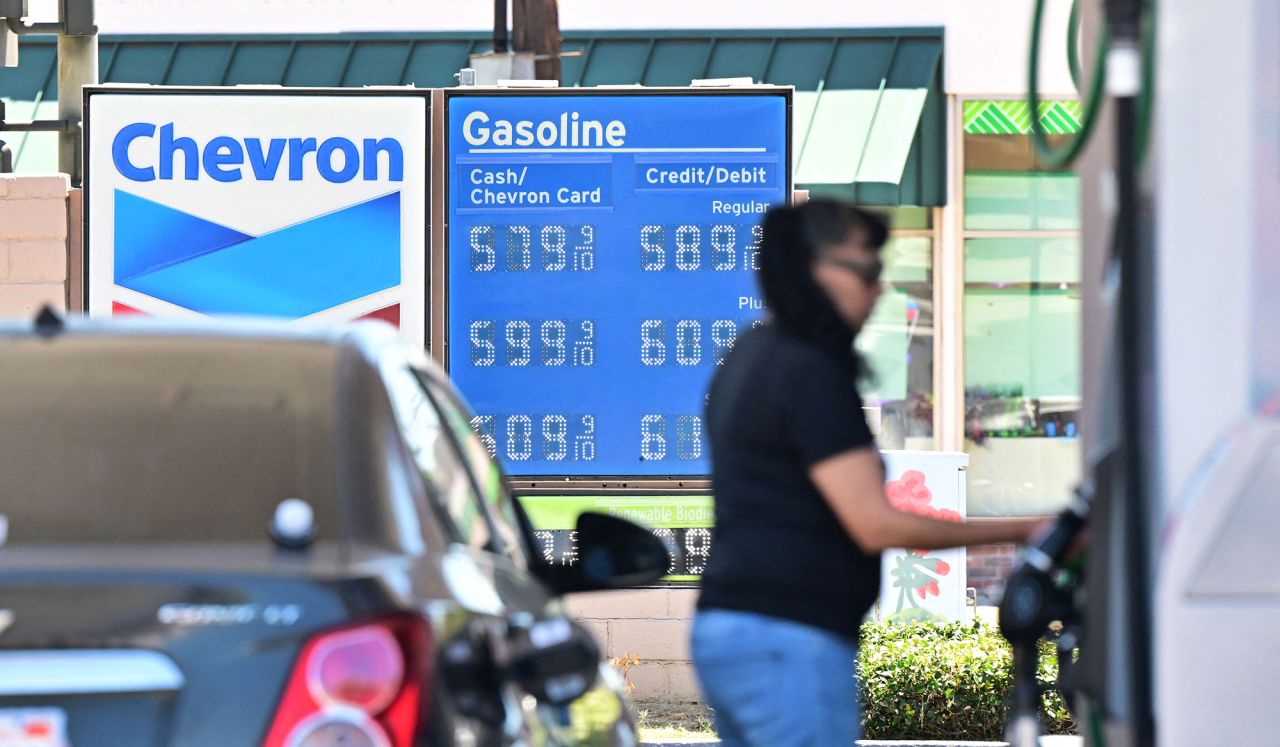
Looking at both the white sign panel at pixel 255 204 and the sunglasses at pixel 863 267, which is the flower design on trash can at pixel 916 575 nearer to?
the white sign panel at pixel 255 204

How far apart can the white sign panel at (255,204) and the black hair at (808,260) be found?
6663 mm

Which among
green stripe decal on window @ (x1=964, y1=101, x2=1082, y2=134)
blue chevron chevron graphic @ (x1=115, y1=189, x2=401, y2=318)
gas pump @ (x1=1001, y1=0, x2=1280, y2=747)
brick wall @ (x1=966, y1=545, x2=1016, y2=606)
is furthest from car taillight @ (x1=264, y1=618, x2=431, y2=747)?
green stripe decal on window @ (x1=964, y1=101, x2=1082, y2=134)

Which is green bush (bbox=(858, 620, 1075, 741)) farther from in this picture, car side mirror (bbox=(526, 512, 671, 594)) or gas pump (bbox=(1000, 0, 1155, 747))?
gas pump (bbox=(1000, 0, 1155, 747))

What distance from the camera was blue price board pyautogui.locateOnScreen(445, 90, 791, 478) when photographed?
10297 millimetres

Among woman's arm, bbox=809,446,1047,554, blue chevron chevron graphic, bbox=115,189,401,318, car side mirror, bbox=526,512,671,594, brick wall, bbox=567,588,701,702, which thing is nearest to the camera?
woman's arm, bbox=809,446,1047,554

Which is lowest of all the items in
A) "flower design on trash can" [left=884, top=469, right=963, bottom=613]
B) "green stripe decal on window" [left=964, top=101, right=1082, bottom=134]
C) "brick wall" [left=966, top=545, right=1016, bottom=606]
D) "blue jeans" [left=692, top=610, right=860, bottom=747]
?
"brick wall" [left=966, top=545, right=1016, bottom=606]

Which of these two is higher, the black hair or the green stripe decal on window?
the green stripe decal on window

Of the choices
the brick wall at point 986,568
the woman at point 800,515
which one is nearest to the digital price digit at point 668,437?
the brick wall at point 986,568

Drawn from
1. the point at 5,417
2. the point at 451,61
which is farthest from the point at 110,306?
the point at 5,417

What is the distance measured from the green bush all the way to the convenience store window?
7.33 metres

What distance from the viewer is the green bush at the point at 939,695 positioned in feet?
29.1

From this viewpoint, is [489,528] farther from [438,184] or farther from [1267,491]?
[438,184]

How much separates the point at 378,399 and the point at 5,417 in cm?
56

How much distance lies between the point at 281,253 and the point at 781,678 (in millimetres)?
7149
